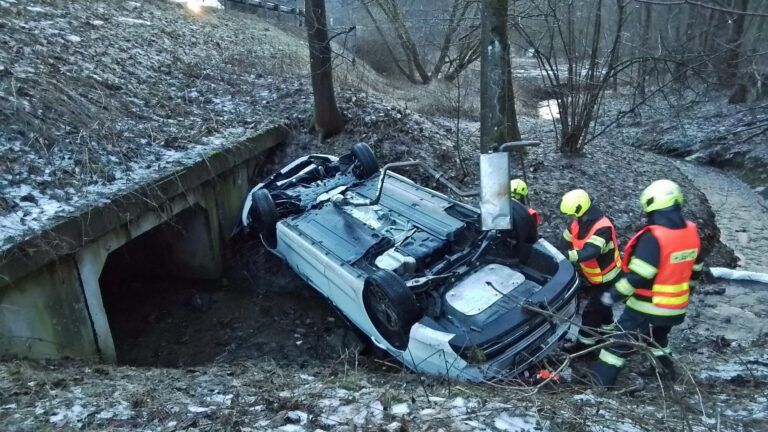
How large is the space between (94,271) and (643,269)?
4.83 meters

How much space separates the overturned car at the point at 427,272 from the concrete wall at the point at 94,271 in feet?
2.84

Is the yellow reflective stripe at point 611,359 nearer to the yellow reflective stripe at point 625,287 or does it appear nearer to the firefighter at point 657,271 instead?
the firefighter at point 657,271

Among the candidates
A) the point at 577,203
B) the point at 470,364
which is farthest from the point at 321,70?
the point at 470,364

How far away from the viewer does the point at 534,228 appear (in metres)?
4.66

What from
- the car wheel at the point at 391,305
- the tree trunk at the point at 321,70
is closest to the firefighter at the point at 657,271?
the car wheel at the point at 391,305

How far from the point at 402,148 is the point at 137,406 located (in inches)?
213

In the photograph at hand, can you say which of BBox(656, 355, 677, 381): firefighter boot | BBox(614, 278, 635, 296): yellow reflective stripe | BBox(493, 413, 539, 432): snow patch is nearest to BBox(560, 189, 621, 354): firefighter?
BBox(656, 355, 677, 381): firefighter boot

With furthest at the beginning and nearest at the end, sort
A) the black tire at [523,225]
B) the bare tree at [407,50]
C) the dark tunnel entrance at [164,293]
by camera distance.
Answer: the bare tree at [407,50] < the dark tunnel entrance at [164,293] < the black tire at [523,225]

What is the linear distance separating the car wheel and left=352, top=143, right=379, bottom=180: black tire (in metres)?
2.43

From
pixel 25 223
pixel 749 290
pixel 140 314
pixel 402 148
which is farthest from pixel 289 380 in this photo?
pixel 749 290

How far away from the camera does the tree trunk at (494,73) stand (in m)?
7.82

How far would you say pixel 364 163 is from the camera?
643cm

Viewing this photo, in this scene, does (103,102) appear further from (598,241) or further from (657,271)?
(657,271)

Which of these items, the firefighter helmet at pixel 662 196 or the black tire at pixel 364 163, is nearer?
the firefighter helmet at pixel 662 196
